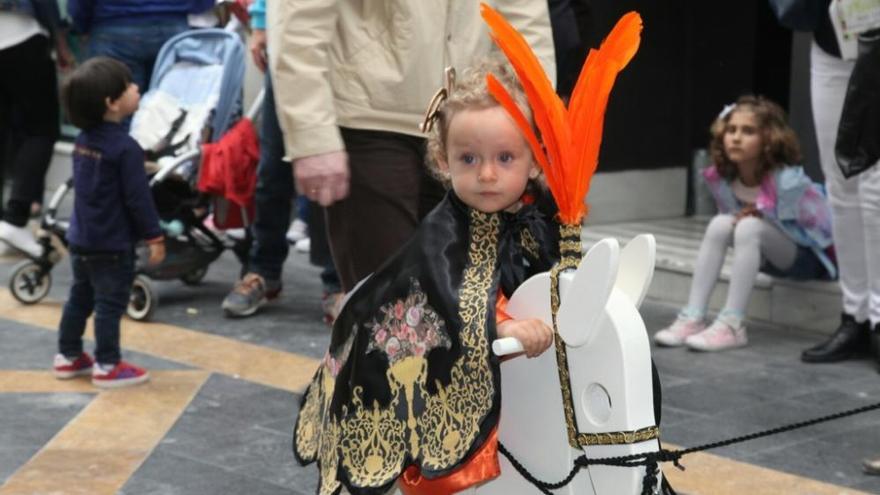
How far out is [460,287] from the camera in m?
3.30

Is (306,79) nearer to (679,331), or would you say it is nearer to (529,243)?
(529,243)

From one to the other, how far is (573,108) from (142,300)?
4378mm

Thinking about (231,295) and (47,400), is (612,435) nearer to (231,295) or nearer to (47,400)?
(47,400)

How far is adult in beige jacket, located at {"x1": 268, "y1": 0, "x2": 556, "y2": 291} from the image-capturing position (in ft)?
13.2

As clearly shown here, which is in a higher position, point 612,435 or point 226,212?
point 612,435

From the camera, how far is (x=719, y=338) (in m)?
6.61

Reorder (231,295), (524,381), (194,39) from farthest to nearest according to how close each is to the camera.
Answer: (194,39)
(231,295)
(524,381)

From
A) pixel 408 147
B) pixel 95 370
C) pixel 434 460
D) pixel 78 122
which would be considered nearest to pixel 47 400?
pixel 95 370

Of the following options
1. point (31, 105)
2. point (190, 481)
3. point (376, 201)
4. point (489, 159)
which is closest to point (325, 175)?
point (376, 201)

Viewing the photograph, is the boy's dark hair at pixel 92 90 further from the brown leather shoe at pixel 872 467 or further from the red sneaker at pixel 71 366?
the brown leather shoe at pixel 872 467

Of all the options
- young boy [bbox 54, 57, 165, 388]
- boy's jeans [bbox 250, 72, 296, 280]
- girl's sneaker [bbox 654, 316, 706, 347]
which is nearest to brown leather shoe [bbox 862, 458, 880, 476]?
girl's sneaker [bbox 654, 316, 706, 347]

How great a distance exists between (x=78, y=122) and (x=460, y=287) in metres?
3.11

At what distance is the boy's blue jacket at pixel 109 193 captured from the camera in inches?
233

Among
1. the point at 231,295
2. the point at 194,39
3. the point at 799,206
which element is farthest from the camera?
the point at 194,39
